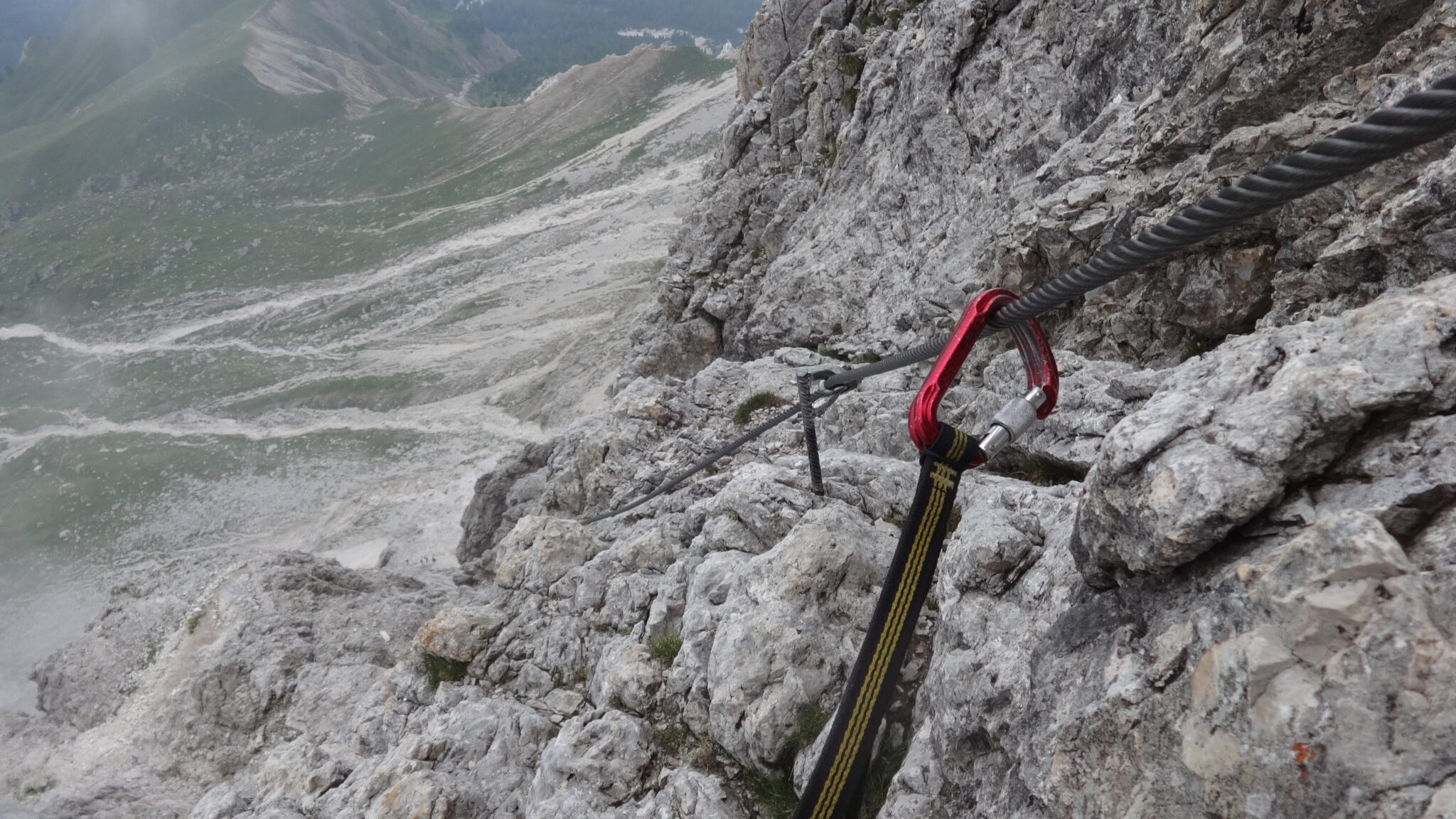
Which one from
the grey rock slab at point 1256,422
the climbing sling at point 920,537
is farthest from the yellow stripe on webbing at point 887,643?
the grey rock slab at point 1256,422

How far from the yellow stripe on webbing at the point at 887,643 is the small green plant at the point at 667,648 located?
373 cm

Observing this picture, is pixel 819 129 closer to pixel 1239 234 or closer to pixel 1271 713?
pixel 1239 234

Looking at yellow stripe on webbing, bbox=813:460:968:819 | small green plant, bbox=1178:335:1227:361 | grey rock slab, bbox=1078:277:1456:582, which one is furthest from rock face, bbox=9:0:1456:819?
yellow stripe on webbing, bbox=813:460:968:819

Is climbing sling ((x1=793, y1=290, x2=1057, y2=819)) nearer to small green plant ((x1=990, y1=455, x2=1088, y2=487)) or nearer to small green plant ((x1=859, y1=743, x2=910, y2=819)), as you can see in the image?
small green plant ((x1=859, y1=743, x2=910, y2=819))

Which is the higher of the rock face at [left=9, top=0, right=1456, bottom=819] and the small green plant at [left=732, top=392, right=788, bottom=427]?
the rock face at [left=9, top=0, right=1456, bottom=819]

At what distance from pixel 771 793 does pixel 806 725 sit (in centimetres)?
67

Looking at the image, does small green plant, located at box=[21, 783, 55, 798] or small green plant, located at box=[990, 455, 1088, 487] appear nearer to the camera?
small green plant, located at box=[990, 455, 1088, 487]

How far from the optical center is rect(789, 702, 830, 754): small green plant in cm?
655

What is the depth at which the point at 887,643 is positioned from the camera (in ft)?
16.1

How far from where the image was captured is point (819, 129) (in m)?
28.9

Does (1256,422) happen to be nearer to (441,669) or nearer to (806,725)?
(806,725)

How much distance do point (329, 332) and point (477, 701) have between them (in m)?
76.5

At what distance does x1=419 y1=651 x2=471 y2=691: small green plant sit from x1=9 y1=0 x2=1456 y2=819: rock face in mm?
110

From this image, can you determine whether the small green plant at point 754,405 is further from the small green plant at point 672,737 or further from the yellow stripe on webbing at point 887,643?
the yellow stripe on webbing at point 887,643
